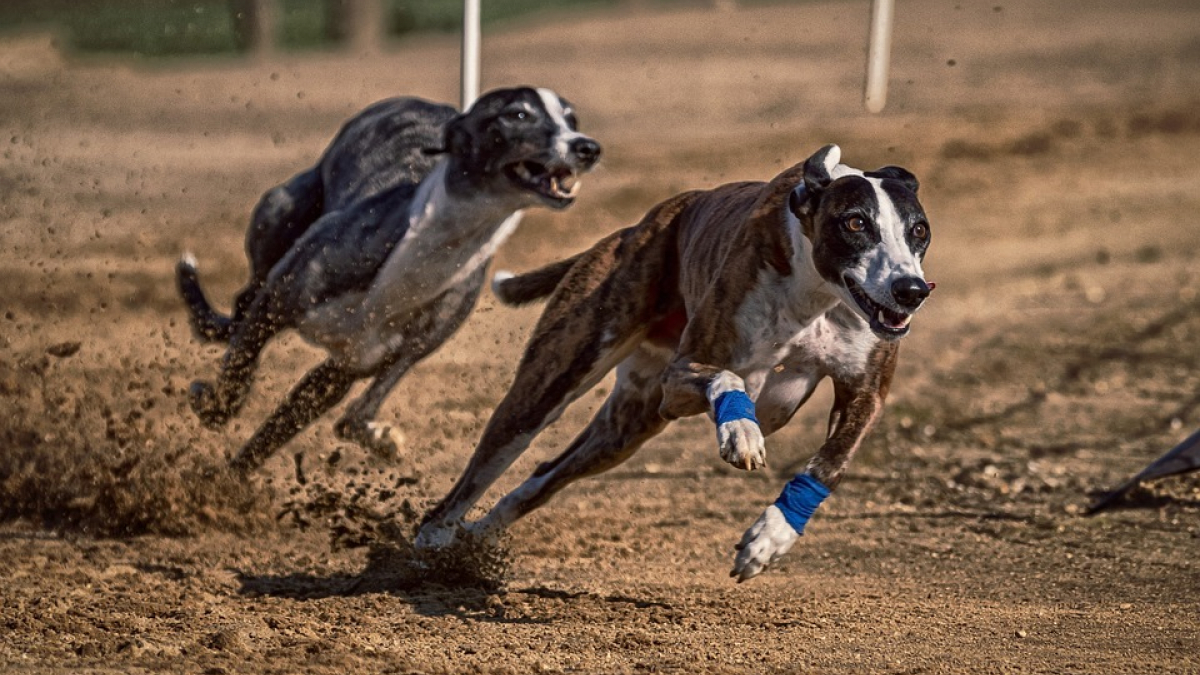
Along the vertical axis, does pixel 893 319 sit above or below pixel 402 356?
above

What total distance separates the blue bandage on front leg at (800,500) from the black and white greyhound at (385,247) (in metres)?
1.64

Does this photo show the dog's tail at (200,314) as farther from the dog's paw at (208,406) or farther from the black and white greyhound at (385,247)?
the dog's paw at (208,406)

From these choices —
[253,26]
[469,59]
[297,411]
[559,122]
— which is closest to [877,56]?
[469,59]

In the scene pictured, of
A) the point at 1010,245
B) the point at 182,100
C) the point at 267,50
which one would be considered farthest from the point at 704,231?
the point at 267,50

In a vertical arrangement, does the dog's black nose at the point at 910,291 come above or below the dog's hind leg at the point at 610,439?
above

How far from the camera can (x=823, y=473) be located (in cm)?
422

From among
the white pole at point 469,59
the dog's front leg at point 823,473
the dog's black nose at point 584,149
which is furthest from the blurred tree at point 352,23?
the dog's front leg at point 823,473

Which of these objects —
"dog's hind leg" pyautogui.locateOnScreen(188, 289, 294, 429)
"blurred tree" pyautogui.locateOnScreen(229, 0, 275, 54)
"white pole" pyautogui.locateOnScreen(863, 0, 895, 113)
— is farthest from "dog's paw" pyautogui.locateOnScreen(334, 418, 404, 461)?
"blurred tree" pyautogui.locateOnScreen(229, 0, 275, 54)

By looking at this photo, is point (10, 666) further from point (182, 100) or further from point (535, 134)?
point (182, 100)

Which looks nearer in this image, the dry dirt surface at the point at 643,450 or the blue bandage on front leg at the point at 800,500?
the blue bandage on front leg at the point at 800,500

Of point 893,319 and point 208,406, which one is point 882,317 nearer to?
point 893,319

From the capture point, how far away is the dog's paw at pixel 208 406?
5941 millimetres

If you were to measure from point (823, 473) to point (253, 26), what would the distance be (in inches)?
511

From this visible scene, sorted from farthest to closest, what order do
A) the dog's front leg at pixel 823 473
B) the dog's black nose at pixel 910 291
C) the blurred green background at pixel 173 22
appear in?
the blurred green background at pixel 173 22 → the dog's front leg at pixel 823 473 → the dog's black nose at pixel 910 291
